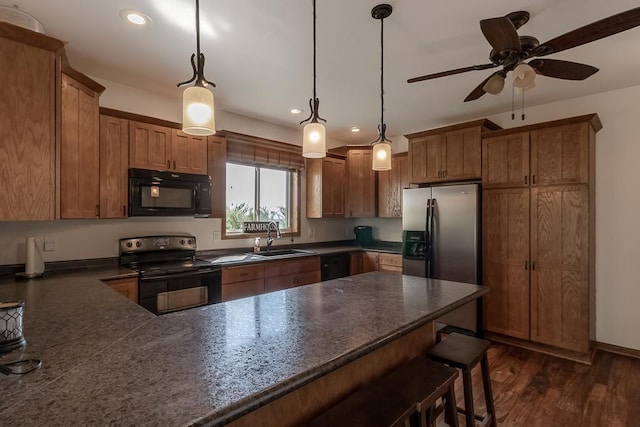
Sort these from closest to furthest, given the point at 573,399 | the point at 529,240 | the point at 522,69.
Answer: the point at 522,69 < the point at 573,399 < the point at 529,240

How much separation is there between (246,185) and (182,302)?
5.97 feet

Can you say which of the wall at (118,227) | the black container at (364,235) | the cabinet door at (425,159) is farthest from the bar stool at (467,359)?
the black container at (364,235)

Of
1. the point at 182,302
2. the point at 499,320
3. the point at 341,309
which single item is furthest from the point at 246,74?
the point at 499,320

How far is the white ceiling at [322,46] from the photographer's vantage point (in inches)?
78.9

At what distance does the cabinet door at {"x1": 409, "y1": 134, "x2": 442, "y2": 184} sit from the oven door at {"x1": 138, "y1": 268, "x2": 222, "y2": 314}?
271 centimetres

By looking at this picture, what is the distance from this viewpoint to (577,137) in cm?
314

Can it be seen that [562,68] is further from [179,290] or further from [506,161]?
[179,290]

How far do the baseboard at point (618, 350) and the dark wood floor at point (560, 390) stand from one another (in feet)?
0.27

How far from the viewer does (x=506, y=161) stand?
3.56 m

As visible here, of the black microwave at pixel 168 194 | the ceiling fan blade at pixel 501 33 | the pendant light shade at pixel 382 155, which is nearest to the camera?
the ceiling fan blade at pixel 501 33

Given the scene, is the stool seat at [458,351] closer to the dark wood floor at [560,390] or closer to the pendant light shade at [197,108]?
the dark wood floor at [560,390]

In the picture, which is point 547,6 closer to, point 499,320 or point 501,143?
point 501,143

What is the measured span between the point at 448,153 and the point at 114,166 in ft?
11.6

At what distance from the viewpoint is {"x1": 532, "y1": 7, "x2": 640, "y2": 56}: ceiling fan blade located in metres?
1.43
